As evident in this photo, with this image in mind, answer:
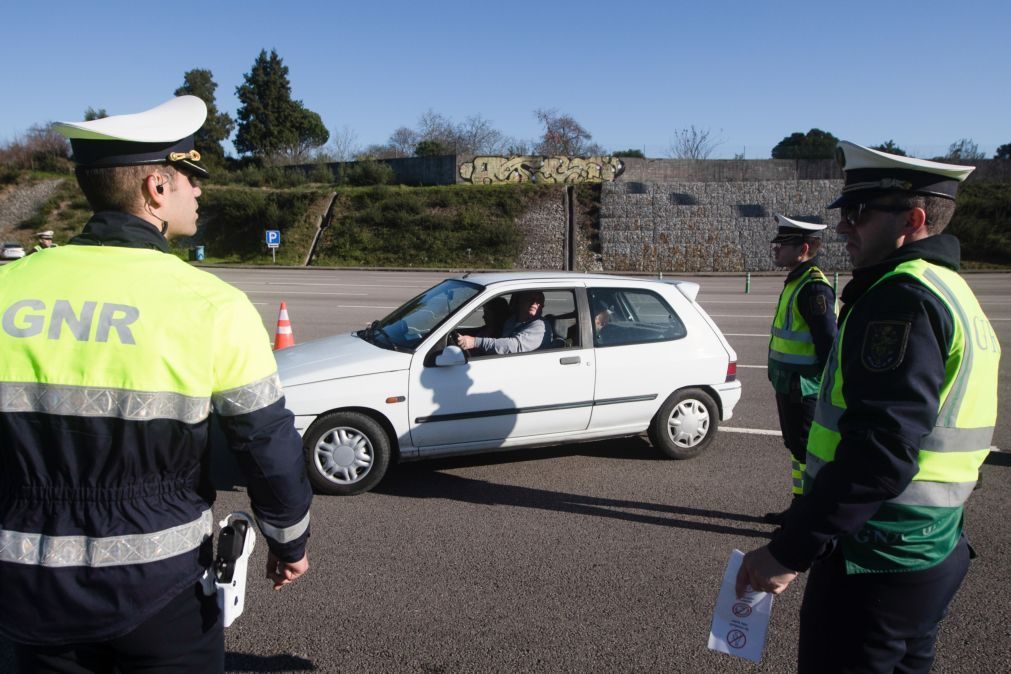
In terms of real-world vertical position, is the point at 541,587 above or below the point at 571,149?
below

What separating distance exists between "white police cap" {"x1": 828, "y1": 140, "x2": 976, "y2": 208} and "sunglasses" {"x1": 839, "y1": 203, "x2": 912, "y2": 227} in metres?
0.02

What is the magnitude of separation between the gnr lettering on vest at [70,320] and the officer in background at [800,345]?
12.2 feet

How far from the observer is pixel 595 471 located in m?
5.83

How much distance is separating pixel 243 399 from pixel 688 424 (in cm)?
486

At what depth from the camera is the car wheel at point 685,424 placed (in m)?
6.06

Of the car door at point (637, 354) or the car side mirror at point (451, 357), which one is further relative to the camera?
the car door at point (637, 354)

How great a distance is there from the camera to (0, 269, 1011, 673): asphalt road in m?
3.31

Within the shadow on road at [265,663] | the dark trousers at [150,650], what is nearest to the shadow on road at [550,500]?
the shadow on road at [265,663]

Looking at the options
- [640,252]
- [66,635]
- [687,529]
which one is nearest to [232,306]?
[66,635]

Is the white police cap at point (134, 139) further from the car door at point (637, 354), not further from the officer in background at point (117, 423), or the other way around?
the car door at point (637, 354)

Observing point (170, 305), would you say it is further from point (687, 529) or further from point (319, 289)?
point (319, 289)

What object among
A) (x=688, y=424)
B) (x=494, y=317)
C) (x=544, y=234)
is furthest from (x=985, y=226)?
(x=494, y=317)

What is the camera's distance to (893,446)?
181 centimetres

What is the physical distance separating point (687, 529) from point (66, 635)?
149 inches
